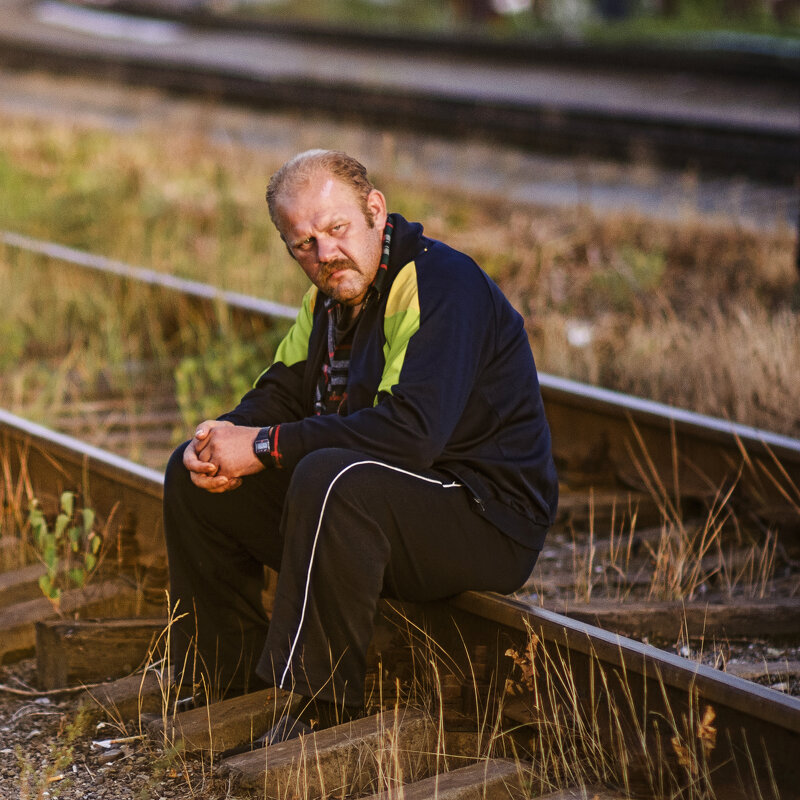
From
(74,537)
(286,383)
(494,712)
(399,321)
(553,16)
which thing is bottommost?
(494,712)

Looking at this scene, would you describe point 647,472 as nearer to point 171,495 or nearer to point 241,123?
point 171,495

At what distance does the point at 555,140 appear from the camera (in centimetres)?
1401

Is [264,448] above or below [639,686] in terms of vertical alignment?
above

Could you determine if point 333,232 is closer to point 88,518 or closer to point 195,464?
point 195,464

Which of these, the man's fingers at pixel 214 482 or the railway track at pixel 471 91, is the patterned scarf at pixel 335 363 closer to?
the man's fingers at pixel 214 482

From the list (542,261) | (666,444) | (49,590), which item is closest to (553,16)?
(542,261)

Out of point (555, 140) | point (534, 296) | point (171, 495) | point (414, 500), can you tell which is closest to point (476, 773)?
point (414, 500)

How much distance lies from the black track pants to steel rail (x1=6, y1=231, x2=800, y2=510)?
158 cm

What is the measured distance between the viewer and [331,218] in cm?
356

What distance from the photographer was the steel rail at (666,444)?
4.92 metres

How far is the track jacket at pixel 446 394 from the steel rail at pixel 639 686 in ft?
0.85

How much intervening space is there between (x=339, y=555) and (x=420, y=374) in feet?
1.67

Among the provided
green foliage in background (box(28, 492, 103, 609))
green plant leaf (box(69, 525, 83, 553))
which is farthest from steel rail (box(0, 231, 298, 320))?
green plant leaf (box(69, 525, 83, 553))

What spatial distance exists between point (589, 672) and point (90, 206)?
26.7 ft
